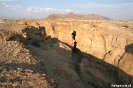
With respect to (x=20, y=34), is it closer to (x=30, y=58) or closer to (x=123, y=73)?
(x=30, y=58)

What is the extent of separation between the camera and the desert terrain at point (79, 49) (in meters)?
9.92

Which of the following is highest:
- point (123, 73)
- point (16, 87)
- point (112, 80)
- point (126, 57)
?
point (16, 87)

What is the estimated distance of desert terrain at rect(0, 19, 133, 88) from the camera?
992cm

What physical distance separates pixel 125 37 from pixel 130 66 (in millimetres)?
2530

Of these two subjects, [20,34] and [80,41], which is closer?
[20,34]

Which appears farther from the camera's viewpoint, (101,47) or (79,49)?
(79,49)

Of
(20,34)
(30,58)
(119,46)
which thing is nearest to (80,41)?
(119,46)

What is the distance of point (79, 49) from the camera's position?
56.4 ft

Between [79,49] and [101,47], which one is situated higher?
[101,47]

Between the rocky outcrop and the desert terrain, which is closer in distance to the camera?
the desert terrain

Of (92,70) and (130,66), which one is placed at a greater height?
(130,66)

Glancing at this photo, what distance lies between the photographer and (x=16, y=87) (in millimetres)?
4473

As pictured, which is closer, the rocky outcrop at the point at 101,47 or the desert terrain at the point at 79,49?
the desert terrain at the point at 79,49

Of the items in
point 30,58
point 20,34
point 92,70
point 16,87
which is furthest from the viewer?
point 92,70
